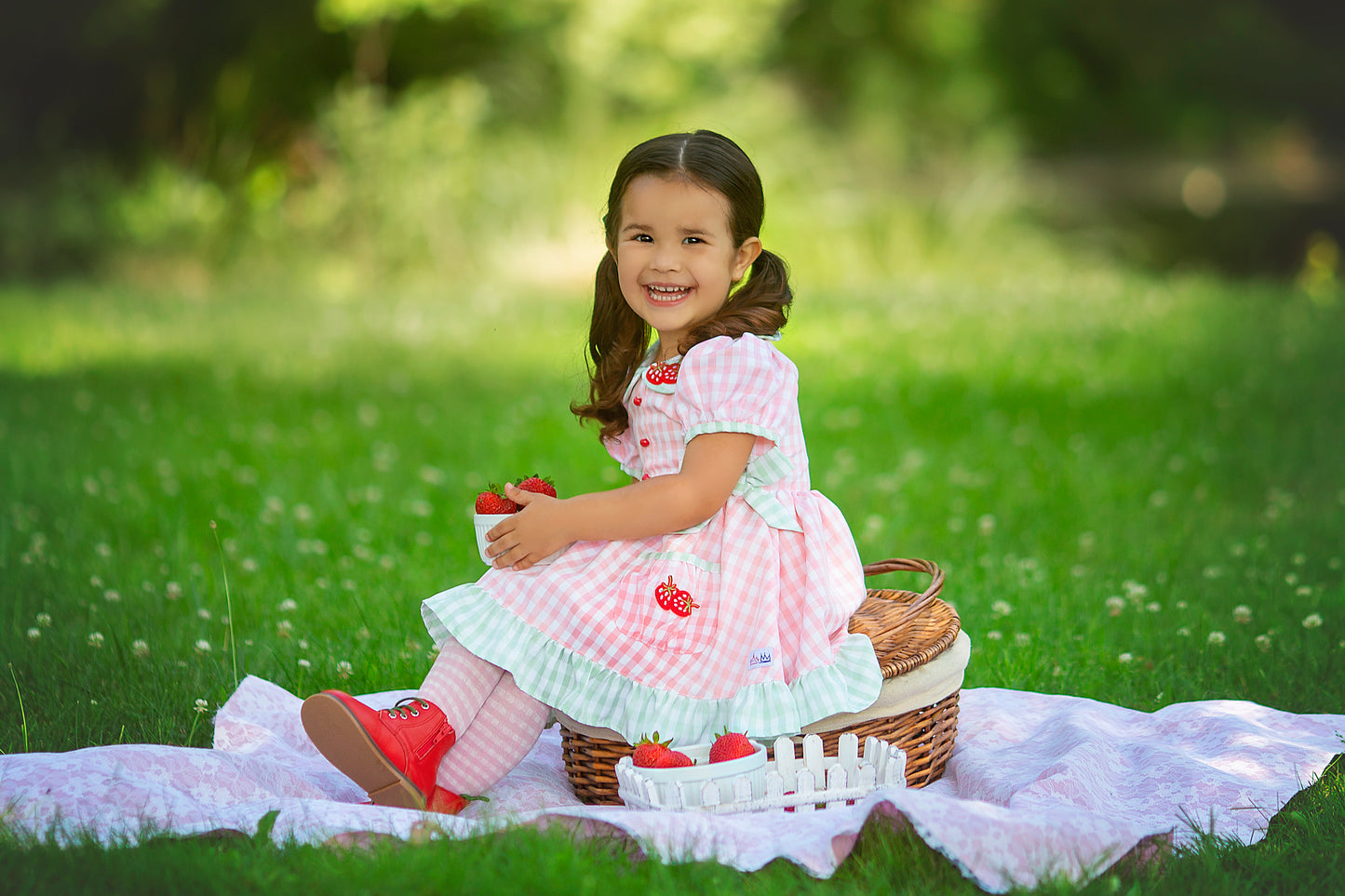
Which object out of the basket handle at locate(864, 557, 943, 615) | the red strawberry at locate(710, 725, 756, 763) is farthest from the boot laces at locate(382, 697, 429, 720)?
the basket handle at locate(864, 557, 943, 615)

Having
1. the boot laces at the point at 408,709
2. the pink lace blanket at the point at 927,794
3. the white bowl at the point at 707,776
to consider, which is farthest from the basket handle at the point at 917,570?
the boot laces at the point at 408,709

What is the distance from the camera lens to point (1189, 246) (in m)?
15.7

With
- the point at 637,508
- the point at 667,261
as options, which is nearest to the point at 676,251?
the point at 667,261

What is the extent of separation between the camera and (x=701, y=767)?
2.29m

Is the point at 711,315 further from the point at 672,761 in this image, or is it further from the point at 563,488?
the point at 563,488

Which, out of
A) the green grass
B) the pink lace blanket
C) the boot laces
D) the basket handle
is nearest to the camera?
the pink lace blanket

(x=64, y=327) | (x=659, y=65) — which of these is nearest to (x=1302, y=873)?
(x=64, y=327)

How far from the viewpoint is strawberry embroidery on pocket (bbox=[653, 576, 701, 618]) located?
2.54 m

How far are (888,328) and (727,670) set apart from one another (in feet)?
19.4

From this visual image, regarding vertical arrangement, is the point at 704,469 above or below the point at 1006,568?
above

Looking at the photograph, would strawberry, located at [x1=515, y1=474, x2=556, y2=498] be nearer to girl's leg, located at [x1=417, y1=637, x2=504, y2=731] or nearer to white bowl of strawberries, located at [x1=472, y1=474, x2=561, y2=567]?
white bowl of strawberries, located at [x1=472, y1=474, x2=561, y2=567]

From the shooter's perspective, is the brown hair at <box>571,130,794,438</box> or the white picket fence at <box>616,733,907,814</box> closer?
the white picket fence at <box>616,733,907,814</box>

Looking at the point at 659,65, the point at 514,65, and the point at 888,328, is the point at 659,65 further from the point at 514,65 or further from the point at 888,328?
the point at 888,328

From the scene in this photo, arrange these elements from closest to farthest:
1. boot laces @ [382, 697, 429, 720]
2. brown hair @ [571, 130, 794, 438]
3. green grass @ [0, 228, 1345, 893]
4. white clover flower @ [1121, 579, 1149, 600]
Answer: green grass @ [0, 228, 1345, 893], boot laces @ [382, 697, 429, 720], brown hair @ [571, 130, 794, 438], white clover flower @ [1121, 579, 1149, 600]
